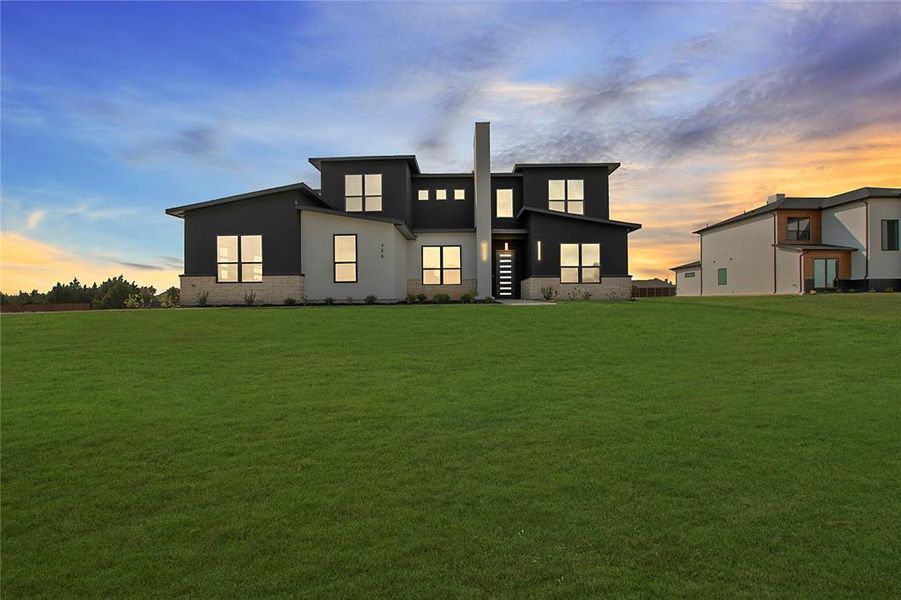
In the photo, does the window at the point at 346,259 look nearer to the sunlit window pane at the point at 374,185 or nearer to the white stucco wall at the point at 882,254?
the sunlit window pane at the point at 374,185

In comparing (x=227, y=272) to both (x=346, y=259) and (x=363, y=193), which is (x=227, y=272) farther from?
(x=363, y=193)

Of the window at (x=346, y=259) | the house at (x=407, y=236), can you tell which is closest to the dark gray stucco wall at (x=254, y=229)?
the house at (x=407, y=236)

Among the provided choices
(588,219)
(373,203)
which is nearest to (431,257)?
(373,203)

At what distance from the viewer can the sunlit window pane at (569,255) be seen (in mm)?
28219

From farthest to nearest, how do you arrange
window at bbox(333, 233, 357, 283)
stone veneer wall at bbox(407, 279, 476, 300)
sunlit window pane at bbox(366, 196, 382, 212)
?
sunlit window pane at bbox(366, 196, 382, 212) → stone veneer wall at bbox(407, 279, 476, 300) → window at bbox(333, 233, 357, 283)

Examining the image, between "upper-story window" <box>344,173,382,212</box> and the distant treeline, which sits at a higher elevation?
"upper-story window" <box>344,173,382,212</box>

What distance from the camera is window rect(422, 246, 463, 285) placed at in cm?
2909

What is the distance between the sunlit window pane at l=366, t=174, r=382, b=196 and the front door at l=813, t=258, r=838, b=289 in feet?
94.8

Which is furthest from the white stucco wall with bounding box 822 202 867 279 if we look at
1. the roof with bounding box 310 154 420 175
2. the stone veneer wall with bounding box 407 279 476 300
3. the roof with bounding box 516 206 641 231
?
the roof with bounding box 310 154 420 175

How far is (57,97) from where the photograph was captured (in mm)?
13562

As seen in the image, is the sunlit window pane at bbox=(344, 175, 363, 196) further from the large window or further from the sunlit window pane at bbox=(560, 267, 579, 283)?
the sunlit window pane at bbox=(560, 267, 579, 283)

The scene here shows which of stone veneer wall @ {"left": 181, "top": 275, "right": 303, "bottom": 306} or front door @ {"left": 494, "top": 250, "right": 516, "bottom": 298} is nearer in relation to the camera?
stone veneer wall @ {"left": 181, "top": 275, "right": 303, "bottom": 306}

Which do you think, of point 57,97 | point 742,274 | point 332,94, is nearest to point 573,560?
point 57,97

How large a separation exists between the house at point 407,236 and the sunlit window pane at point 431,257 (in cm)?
6
